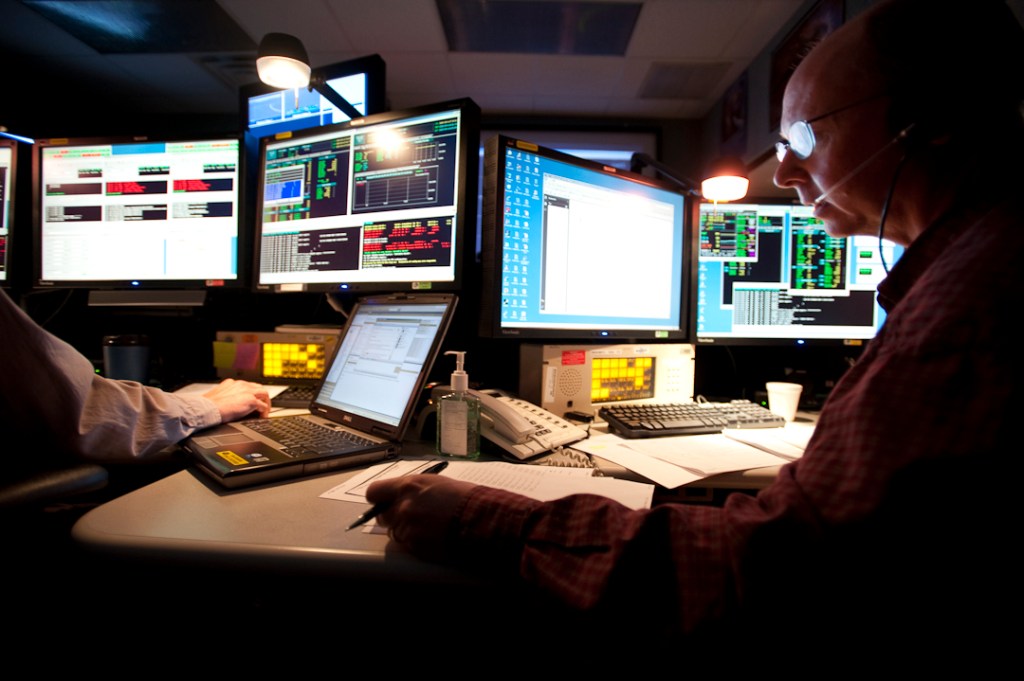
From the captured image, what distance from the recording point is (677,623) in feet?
1.27

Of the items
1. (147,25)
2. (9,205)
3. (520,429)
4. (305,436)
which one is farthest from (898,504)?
(147,25)

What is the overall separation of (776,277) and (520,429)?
961 millimetres

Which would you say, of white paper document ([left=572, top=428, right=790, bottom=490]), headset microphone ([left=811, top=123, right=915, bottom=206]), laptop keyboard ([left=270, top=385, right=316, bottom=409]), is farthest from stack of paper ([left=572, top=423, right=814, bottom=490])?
laptop keyboard ([left=270, top=385, right=316, bottom=409])

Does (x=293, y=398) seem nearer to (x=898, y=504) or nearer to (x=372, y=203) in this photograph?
(x=372, y=203)

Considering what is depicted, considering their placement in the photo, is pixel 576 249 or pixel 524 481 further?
pixel 576 249

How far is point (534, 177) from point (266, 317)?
1.01 meters

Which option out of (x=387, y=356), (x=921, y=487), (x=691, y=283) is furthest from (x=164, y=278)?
(x=921, y=487)

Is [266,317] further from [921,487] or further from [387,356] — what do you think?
[921,487]

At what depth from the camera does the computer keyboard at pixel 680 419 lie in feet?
3.13

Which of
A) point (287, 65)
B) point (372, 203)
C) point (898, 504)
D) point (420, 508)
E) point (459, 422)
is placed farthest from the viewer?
point (287, 65)

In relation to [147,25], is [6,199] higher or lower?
lower

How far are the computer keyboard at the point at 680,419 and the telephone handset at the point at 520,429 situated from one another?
106 mm

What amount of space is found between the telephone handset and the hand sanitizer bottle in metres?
0.04

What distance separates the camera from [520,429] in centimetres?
82
